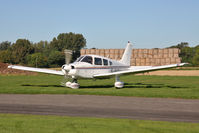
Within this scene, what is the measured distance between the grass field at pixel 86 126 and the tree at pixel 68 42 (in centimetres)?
12652

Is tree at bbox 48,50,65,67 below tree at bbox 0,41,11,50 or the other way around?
below

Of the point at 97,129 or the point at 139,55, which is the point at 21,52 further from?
the point at 97,129

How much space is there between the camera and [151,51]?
62375 mm

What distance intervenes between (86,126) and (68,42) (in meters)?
132

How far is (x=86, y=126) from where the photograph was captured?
753 centimetres

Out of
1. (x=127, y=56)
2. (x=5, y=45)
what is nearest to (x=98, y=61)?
(x=127, y=56)

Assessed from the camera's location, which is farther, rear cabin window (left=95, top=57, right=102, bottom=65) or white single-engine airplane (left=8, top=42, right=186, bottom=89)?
rear cabin window (left=95, top=57, right=102, bottom=65)

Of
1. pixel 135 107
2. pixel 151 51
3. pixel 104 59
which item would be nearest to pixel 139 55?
pixel 151 51

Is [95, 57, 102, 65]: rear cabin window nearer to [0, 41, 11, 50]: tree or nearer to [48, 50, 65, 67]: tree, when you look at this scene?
[48, 50, 65, 67]: tree

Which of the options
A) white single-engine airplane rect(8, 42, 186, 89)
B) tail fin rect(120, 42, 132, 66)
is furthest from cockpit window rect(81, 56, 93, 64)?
tail fin rect(120, 42, 132, 66)

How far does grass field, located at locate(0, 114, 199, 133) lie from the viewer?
279 inches

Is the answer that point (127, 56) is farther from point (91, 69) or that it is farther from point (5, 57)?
point (5, 57)

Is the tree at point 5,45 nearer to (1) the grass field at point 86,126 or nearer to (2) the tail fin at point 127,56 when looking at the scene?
(2) the tail fin at point 127,56

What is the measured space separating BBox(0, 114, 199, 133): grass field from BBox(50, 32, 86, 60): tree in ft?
415
